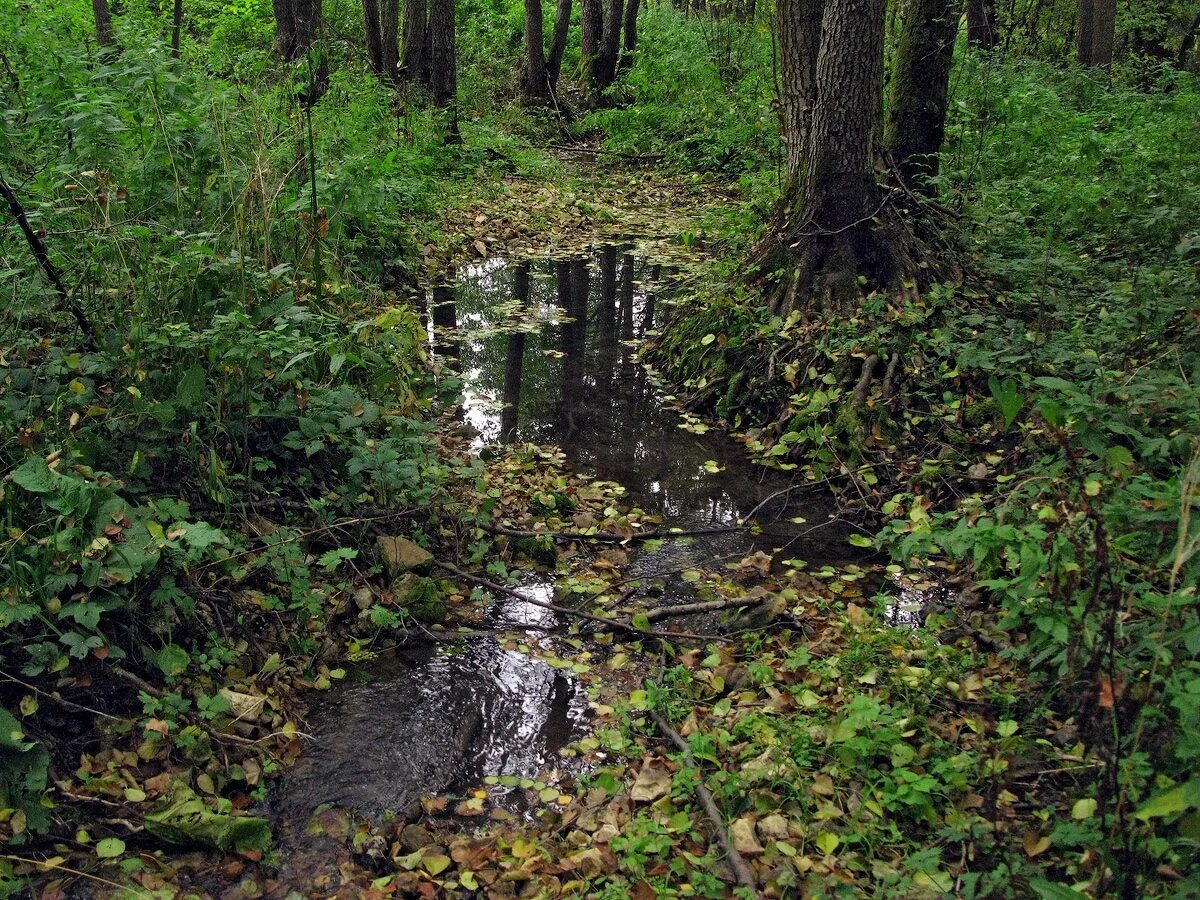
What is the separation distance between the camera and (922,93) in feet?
26.6

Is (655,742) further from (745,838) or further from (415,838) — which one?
(415,838)

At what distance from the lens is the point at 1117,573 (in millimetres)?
3061

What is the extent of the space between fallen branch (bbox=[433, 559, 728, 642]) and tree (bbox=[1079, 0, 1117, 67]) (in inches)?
648

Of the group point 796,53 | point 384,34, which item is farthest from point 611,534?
point 384,34

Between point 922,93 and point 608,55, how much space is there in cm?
1423

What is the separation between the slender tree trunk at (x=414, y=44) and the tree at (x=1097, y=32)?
40.1 ft

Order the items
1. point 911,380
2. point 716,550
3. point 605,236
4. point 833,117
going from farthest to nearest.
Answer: point 605,236 → point 833,117 → point 911,380 → point 716,550

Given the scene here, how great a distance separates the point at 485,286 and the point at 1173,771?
29.6 feet

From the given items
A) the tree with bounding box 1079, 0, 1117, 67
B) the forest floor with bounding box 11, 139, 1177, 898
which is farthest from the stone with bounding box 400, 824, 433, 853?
the tree with bounding box 1079, 0, 1117, 67

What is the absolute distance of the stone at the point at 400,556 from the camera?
465 centimetres

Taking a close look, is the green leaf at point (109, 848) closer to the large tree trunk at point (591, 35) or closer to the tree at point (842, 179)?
the tree at point (842, 179)

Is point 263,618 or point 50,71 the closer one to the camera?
point 263,618

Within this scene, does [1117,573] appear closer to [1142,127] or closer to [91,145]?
[91,145]

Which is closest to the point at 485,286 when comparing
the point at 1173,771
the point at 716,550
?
the point at 716,550
